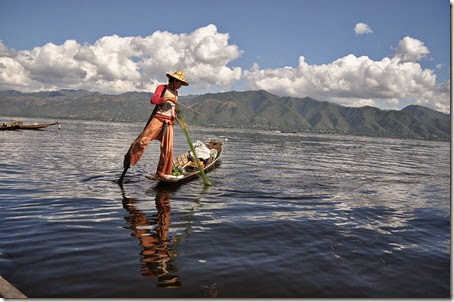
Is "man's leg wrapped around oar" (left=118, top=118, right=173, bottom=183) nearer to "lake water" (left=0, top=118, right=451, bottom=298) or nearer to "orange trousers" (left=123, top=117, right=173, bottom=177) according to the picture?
"orange trousers" (left=123, top=117, right=173, bottom=177)

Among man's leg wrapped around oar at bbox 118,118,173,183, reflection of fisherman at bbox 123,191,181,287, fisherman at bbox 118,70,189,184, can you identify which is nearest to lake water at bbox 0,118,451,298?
reflection of fisherman at bbox 123,191,181,287

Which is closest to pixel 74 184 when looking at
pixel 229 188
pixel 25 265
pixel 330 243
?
pixel 229 188

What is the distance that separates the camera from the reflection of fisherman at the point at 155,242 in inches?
247

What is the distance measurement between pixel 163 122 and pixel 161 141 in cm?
93

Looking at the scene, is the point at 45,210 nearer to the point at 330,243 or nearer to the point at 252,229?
the point at 252,229

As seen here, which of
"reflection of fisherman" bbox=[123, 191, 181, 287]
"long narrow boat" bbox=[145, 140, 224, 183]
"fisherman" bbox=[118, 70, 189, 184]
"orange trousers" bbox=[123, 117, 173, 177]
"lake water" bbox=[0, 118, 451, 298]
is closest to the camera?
"lake water" bbox=[0, 118, 451, 298]

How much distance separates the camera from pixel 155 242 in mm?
8117

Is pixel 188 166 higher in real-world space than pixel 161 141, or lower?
lower

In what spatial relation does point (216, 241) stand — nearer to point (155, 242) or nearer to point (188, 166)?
point (155, 242)

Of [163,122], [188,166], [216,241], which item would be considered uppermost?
[163,122]

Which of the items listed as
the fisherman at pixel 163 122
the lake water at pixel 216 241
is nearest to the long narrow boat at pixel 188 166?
the fisherman at pixel 163 122

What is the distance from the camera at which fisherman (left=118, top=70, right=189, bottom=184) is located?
14664 millimetres

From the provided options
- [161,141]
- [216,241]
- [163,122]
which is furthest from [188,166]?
[216,241]

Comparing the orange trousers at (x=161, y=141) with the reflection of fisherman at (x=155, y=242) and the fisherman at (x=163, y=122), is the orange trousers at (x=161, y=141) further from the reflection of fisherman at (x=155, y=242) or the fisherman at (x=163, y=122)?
the reflection of fisherman at (x=155, y=242)
